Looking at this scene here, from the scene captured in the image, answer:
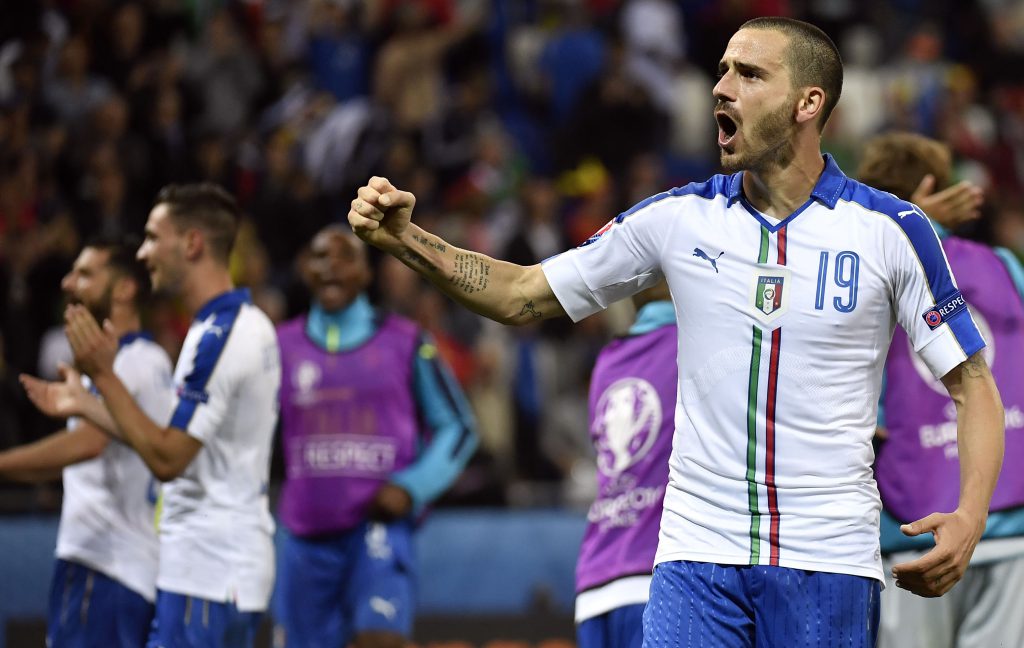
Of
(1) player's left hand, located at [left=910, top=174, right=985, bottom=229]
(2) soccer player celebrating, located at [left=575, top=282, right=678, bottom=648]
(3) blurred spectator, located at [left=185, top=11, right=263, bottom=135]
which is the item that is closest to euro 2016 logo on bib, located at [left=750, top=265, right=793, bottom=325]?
(2) soccer player celebrating, located at [left=575, top=282, right=678, bottom=648]

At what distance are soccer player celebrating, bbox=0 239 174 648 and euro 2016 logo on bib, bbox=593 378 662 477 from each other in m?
1.92

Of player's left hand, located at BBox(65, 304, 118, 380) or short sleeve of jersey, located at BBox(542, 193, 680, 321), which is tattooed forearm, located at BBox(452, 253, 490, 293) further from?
player's left hand, located at BBox(65, 304, 118, 380)

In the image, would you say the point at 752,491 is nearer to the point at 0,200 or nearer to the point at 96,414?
the point at 96,414

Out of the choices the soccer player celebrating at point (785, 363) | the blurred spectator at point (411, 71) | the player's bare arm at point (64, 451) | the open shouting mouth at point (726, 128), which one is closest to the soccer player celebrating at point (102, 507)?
the player's bare arm at point (64, 451)

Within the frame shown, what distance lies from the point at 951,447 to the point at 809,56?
7.26ft

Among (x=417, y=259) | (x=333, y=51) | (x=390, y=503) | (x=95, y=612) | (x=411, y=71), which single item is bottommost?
(x=95, y=612)

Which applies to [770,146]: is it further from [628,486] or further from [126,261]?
[126,261]

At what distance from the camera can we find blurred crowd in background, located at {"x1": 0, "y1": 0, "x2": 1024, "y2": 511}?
10961mm

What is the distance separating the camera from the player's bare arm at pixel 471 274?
4102mm

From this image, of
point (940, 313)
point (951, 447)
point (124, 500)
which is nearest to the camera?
point (940, 313)

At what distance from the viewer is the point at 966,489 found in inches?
154

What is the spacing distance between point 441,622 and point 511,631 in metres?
0.45

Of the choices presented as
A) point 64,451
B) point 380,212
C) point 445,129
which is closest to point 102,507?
point 64,451

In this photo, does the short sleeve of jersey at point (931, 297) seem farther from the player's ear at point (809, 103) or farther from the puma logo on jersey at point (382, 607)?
the puma logo on jersey at point (382, 607)
